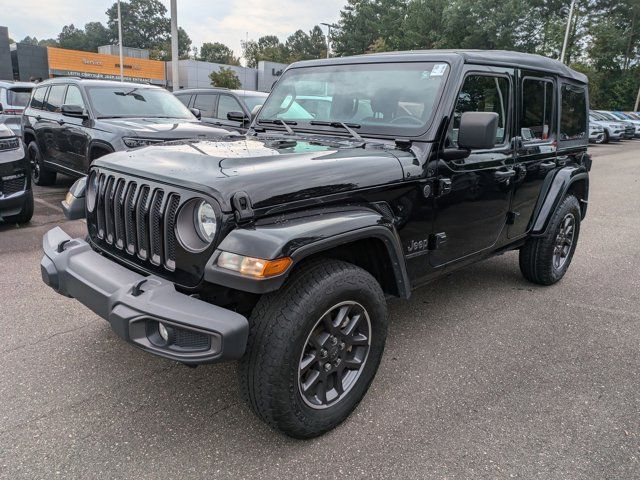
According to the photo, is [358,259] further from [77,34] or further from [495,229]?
[77,34]

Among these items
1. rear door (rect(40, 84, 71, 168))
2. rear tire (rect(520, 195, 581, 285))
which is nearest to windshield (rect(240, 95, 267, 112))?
rear door (rect(40, 84, 71, 168))

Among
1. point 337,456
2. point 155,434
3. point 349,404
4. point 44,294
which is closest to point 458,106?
point 349,404

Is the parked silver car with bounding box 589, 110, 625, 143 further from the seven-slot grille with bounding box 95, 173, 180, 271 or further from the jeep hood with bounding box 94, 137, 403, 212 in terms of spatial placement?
the seven-slot grille with bounding box 95, 173, 180, 271

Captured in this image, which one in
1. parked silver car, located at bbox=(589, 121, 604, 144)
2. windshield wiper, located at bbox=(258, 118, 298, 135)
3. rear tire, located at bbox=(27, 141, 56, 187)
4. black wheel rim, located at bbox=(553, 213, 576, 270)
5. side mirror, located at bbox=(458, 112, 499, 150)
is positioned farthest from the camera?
parked silver car, located at bbox=(589, 121, 604, 144)

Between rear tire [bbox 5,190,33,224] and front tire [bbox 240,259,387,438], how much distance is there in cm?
498

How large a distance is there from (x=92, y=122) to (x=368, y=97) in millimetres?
5134

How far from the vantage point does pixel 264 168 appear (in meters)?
2.34

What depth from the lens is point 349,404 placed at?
2.58 metres

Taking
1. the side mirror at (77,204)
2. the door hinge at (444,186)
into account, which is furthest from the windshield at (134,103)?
the door hinge at (444,186)

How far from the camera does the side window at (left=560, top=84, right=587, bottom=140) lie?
171 inches

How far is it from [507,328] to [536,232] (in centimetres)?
95

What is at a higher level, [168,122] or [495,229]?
[168,122]

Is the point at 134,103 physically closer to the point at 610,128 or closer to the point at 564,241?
the point at 564,241

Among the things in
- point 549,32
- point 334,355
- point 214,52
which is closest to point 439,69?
point 334,355
